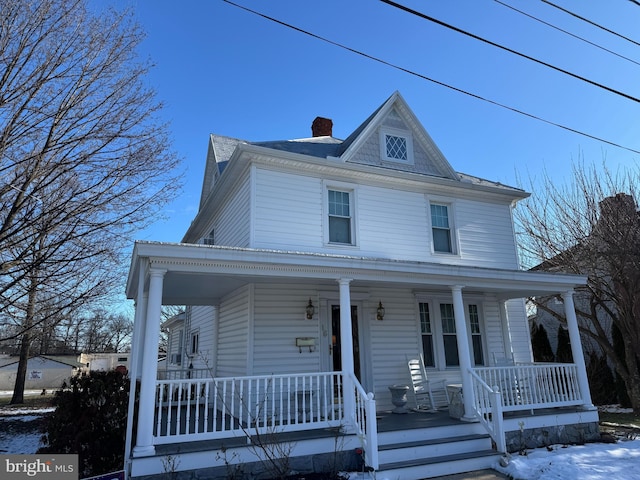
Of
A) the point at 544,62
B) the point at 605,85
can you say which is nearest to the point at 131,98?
the point at 544,62

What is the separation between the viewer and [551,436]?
7941mm

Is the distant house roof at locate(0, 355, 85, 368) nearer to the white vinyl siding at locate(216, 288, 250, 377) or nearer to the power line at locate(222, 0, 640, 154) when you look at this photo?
the white vinyl siding at locate(216, 288, 250, 377)

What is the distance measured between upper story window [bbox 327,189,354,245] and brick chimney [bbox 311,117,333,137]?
3998 millimetres

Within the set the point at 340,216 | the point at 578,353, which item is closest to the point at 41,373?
the point at 340,216

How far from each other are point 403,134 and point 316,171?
10.4 feet

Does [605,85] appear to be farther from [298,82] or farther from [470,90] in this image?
[298,82]

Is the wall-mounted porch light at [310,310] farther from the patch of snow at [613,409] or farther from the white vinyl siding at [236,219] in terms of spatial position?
the patch of snow at [613,409]

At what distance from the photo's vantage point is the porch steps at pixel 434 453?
241 inches

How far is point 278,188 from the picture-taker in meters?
9.03

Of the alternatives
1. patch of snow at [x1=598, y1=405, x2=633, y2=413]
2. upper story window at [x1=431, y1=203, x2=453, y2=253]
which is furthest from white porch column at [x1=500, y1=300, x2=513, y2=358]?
patch of snow at [x1=598, y1=405, x2=633, y2=413]

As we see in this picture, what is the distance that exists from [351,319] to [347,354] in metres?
1.88

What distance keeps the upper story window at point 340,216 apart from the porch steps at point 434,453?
13.9ft

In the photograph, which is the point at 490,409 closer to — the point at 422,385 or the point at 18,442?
the point at 422,385

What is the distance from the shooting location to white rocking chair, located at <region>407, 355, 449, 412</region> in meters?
8.89
